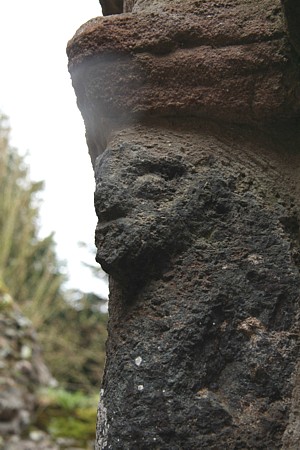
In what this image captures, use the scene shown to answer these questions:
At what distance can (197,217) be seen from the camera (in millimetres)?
1149

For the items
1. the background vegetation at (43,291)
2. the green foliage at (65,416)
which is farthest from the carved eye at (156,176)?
the background vegetation at (43,291)

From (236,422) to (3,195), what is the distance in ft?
31.0

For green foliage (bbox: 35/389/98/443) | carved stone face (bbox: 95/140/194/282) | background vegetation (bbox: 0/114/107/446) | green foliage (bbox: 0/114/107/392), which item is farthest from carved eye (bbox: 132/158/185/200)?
green foliage (bbox: 0/114/107/392)

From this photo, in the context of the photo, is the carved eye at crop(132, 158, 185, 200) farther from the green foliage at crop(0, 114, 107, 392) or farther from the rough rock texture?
the green foliage at crop(0, 114, 107, 392)

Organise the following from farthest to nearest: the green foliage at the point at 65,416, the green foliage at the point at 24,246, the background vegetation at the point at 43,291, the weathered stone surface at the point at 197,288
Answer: the green foliage at the point at 24,246
the background vegetation at the point at 43,291
the green foliage at the point at 65,416
the weathered stone surface at the point at 197,288

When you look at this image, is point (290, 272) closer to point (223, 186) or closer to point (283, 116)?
point (223, 186)

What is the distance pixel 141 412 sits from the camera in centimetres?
104

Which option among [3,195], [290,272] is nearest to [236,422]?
[290,272]

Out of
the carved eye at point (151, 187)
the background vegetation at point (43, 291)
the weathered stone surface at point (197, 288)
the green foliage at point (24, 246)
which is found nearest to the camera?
Result: the weathered stone surface at point (197, 288)

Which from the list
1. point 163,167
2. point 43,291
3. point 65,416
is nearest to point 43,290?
point 43,291

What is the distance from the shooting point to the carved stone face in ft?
3.66

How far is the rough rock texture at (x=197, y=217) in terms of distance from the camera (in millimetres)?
1038

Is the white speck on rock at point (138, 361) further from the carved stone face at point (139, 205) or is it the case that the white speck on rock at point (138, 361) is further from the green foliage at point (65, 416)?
the green foliage at point (65, 416)

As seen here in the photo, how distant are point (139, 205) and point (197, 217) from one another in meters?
0.10
